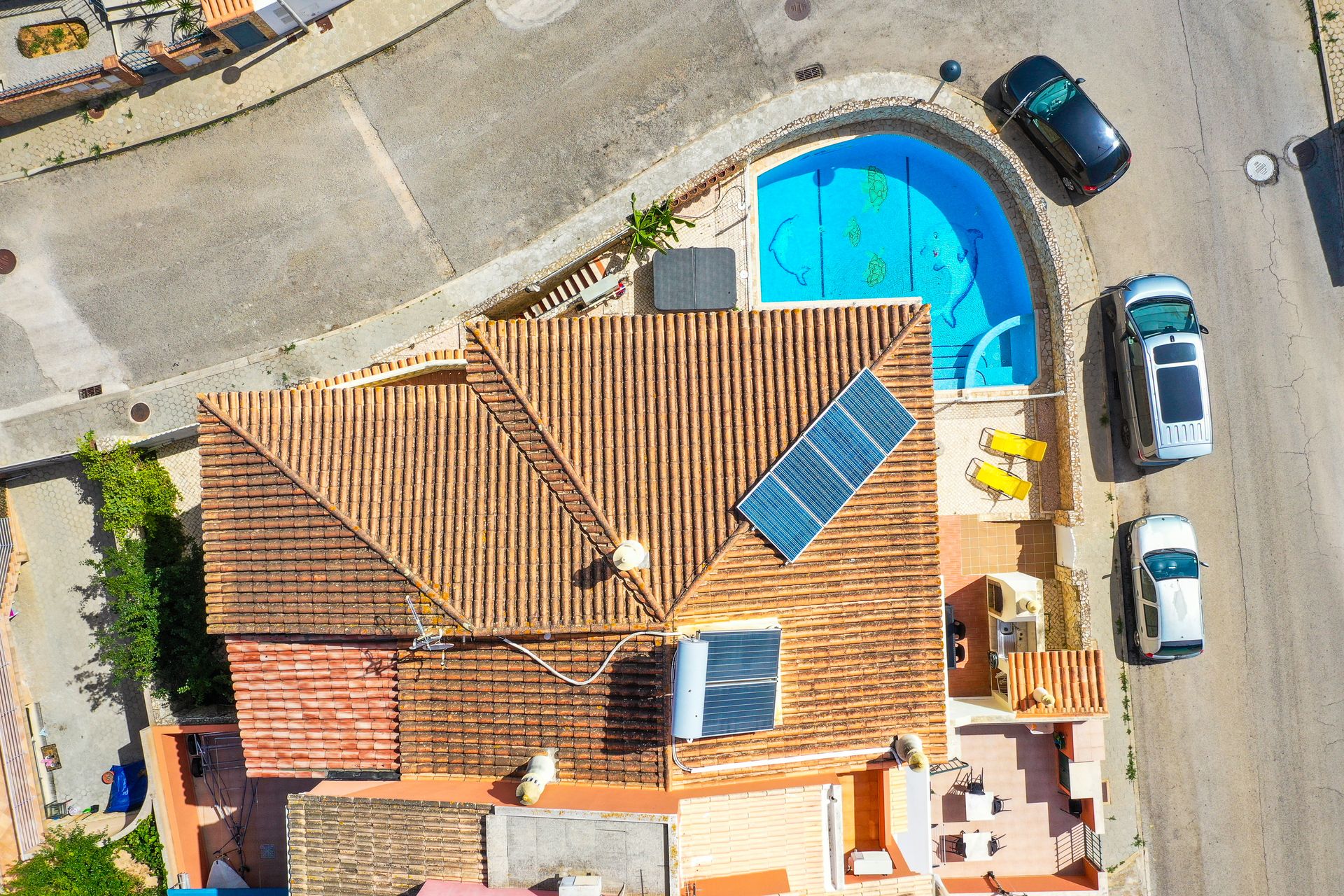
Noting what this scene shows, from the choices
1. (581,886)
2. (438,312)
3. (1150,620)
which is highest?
(438,312)

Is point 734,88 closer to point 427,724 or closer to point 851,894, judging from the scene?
point 427,724

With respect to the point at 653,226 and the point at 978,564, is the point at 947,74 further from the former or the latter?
the point at 978,564

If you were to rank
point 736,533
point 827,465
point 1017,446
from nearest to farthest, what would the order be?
point 736,533
point 827,465
point 1017,446

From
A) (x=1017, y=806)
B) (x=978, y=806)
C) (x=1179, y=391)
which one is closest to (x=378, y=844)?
(x=978, y=806)

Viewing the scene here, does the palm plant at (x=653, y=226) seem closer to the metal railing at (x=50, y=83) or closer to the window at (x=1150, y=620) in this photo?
the metal railing at (x=50, y=83)

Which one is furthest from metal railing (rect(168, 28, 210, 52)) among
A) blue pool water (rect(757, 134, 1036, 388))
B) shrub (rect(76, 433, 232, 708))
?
blue pool water (rect(757, 134, 1036, 388))

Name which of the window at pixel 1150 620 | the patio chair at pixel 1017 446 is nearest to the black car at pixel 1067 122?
the patio chair at pixel 1017 446

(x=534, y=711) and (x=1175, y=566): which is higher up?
(x=1175, y=566)

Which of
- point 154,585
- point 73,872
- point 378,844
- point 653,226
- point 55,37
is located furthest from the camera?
point 55,37
